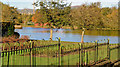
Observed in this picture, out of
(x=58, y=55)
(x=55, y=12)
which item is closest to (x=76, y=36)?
(x=55, y=12)

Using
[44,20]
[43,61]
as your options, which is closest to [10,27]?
[44,20]

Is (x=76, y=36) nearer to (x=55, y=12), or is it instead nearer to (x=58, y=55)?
(x=55, y=12)

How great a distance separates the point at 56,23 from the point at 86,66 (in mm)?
17940

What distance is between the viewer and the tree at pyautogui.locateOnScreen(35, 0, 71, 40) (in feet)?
97.7

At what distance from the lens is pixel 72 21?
3066 centimetres

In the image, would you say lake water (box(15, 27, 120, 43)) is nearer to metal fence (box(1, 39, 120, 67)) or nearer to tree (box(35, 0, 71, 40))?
tree (box(35, 0, 71, 40))

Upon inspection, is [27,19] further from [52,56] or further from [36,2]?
[52,56]

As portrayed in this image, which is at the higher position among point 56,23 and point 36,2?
point 36,2

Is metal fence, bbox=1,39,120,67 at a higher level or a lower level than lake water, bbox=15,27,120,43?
higher

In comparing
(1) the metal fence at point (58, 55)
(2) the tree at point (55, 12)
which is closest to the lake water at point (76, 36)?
(2) the tree at point (55, 12)

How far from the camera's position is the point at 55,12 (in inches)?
1179

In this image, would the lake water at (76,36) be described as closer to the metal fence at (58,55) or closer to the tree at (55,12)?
the tree at (55,12)

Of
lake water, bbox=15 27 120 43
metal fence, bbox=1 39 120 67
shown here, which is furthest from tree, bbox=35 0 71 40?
metal fence, bbox=1 39 120 67

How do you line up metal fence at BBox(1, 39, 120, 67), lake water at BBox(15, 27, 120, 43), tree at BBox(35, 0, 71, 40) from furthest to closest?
lake water at BBox(15, 27, 120, 43) < tree at BBox(35, 0, 71, 40) < metal fence at BBox(1, 39, 120, 67)
